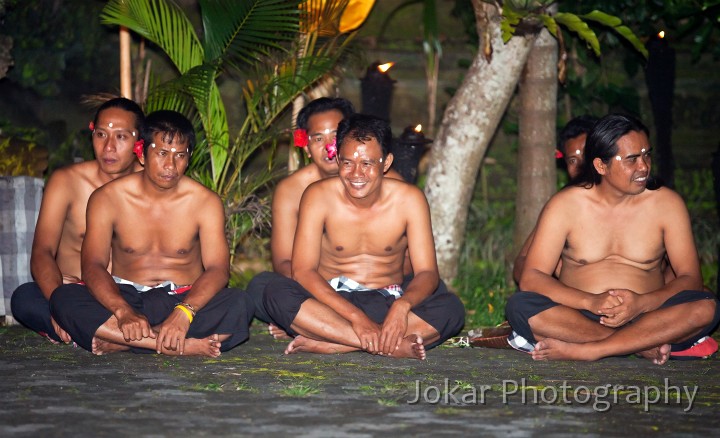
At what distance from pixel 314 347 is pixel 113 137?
202 centimetres

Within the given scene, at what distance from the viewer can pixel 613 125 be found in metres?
5.77

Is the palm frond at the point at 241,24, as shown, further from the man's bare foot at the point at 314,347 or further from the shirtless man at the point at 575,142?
the man's bare foot at the point at 314,347

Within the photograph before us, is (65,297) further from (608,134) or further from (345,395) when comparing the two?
(608,134)

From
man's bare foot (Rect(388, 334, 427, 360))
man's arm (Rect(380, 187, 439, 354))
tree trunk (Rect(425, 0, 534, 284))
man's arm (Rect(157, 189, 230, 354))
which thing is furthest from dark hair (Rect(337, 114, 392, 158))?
tree trunk (Rect(425, 0, 534, 284))

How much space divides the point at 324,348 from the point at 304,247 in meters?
0.65

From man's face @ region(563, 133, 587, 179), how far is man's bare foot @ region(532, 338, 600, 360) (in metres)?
1.80

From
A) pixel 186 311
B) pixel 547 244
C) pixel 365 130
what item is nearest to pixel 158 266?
pixel 186 311

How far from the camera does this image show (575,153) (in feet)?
22.9

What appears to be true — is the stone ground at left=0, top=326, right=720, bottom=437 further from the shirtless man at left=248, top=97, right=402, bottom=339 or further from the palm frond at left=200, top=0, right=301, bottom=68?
the palm frond at left=200, top=0, right=301, bottom=68

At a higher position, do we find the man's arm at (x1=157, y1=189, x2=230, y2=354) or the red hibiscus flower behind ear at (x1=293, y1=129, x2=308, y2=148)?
the red hibiscus flower behind ear at (x1=293, y1=129, x2=308, y2=148)

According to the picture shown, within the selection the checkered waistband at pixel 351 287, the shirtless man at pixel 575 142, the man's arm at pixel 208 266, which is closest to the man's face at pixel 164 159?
the man's arm at pixel 208 266

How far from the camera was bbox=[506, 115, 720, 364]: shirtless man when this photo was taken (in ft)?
18.2

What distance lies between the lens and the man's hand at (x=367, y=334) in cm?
553

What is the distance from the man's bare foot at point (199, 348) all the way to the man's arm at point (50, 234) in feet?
3.27
